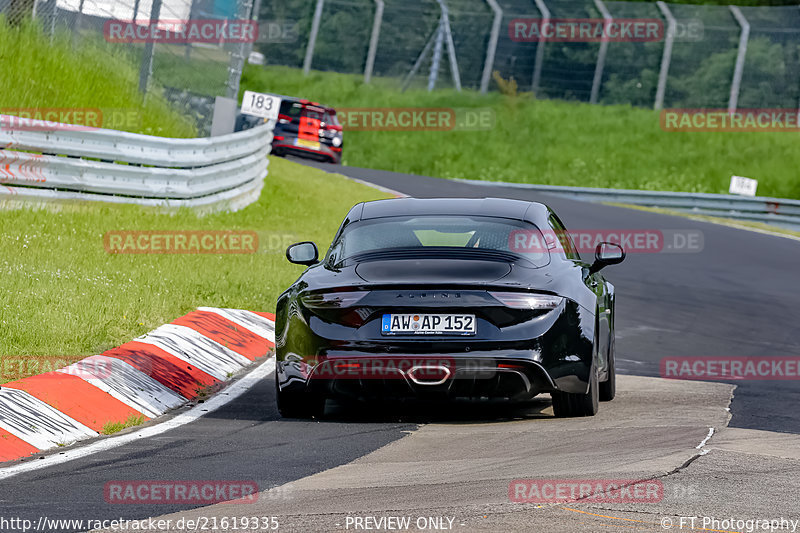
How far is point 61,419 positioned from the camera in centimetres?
747

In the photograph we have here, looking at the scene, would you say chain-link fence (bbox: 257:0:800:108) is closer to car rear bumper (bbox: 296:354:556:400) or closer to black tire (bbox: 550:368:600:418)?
black tire (bbox: 550:368:600:418)

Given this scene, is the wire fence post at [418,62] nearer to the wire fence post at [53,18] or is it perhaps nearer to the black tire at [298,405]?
the wire fence post at [53,18]

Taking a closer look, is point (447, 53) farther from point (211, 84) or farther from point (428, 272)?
point (428, 272)

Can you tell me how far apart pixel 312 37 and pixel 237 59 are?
81.5ft

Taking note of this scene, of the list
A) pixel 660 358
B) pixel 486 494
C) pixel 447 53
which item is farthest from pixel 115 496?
pixel 447 53

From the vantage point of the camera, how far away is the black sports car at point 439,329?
7.69 m

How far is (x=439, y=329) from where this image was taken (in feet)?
25.2

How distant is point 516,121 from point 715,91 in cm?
746

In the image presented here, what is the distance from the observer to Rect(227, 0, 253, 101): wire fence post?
840 inches

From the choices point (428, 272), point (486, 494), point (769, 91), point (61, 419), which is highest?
point (769, 91)

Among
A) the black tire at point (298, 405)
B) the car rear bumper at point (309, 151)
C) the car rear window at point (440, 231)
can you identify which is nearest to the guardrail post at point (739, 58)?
the car rear bumper at point (309, 151)

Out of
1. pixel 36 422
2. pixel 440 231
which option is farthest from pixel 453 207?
pixel 36 422

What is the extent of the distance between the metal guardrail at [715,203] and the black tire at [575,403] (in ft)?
75.5

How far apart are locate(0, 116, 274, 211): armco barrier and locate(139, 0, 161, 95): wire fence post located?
63.5 inches
